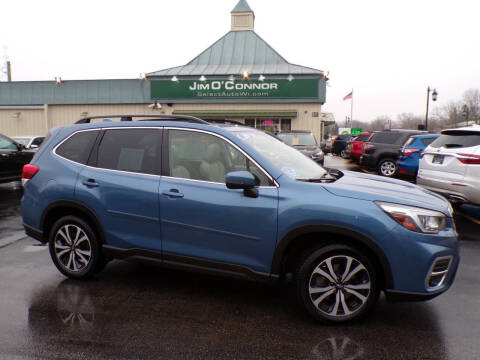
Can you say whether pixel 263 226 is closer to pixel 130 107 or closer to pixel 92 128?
pixel 92 128

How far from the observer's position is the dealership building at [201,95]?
24281 mm

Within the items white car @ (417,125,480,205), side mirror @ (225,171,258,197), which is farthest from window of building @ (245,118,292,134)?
side mirror @ (225,171,258,197)

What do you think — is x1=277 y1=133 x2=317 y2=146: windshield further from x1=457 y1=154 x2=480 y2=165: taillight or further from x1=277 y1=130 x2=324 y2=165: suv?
x1=457 y1=154 x2=480 y2=165: taillight

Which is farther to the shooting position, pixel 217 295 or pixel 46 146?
pixel 46 146

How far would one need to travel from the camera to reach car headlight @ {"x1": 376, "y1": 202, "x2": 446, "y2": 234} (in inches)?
125

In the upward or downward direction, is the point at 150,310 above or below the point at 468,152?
below

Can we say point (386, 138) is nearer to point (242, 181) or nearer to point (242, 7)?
point (242, 181)

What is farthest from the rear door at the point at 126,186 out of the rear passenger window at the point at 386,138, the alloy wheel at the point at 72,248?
the rear passenger window at the point at 386,138

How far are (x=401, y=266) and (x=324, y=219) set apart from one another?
2.35ft

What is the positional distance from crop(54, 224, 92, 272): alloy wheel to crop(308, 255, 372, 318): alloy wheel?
2508 millimetres

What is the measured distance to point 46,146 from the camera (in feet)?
15.2

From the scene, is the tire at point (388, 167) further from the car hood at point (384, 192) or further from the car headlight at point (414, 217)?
the car headlight at point (414, 217)

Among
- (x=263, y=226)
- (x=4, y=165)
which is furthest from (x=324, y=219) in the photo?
(x=4, y=165)

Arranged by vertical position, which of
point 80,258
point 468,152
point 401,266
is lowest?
point 80,258
